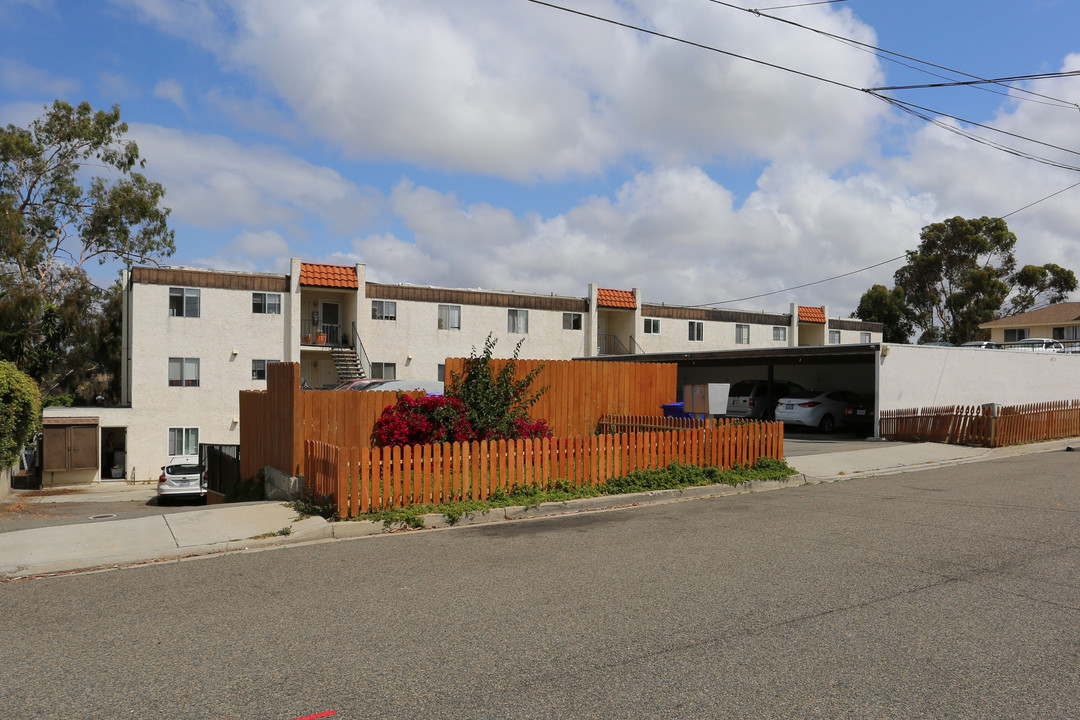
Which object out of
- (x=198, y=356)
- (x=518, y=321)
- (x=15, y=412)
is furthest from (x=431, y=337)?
(x=15, y=412)

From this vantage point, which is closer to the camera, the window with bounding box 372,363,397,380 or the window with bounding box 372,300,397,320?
the window with bounding box 372,300,397,320

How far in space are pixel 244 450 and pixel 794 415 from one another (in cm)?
1767

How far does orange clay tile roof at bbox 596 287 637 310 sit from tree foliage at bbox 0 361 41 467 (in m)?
30.9

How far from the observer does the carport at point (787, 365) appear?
84.4ft

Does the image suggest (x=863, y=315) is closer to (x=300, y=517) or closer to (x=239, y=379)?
(x=239, y=379)

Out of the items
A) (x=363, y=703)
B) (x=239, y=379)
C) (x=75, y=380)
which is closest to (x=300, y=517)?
(x=363, y=703)

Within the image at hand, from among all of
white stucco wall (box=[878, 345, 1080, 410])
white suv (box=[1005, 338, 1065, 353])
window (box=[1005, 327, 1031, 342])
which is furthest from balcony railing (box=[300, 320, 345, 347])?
window (box=[1005, 327, 1031, 342])

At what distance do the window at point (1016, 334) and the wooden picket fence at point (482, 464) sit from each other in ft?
168

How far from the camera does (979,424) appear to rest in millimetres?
20453

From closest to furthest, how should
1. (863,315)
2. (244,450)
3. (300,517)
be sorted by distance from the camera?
(300,517), (244,450), (863,315)

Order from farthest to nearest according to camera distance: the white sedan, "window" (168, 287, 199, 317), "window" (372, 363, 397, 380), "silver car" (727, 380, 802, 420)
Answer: "window" (372, 363, 397, 380)
"window" (168, 287, 199, 317)
"silver car" (727, 380, 802, 420)
the white sedan

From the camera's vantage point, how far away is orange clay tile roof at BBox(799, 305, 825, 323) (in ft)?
176

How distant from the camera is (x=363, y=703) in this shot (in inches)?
172

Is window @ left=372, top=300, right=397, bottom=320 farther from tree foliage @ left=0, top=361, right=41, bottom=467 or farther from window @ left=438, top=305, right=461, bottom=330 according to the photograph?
tree foliage @ left=0, top=361, right=41, bottom=467
